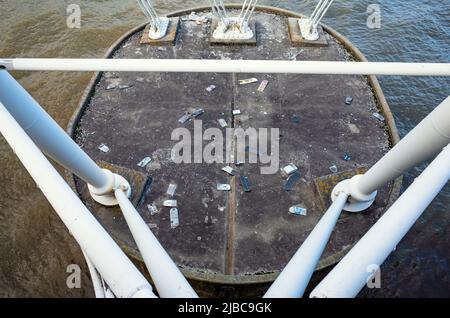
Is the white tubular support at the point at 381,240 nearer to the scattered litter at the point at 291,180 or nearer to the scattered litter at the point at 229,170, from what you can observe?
the scattered litter at the point at 291,180

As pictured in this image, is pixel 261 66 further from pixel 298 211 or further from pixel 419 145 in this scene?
pixel 298 211

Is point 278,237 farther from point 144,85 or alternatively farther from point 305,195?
point 144,85

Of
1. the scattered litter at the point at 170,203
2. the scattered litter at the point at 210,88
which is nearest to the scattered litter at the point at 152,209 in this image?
the scattered litter at the point at 170,203

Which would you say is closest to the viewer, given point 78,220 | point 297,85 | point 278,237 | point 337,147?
point 78,220

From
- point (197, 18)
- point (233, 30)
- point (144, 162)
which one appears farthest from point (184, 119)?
point (197, 18)
